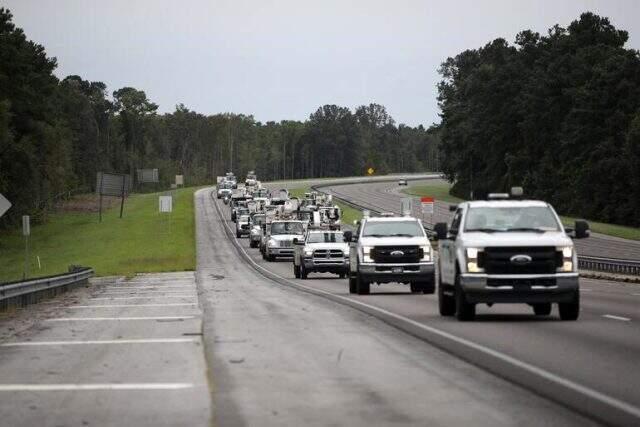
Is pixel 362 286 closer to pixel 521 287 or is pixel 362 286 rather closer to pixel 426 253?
pixel 426 253

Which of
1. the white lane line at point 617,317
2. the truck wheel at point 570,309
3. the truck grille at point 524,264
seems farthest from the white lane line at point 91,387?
the white lane line at point 617,317

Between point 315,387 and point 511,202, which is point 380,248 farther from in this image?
point 315,387

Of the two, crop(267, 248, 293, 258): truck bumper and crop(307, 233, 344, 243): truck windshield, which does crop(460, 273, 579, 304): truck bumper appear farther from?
crop(267, 248, 293, 258): truck bumper

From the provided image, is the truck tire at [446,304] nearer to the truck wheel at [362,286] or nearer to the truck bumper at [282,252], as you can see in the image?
the truck wheel at [362,286]

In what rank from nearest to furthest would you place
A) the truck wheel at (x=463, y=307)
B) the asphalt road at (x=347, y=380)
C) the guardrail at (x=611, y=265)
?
the asphalt road at (x=347, y=380)
the truck wheel at (x=463, y=307)
the guardrail at (x=611, y=265)

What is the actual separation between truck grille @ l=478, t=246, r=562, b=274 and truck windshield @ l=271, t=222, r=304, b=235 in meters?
46.5

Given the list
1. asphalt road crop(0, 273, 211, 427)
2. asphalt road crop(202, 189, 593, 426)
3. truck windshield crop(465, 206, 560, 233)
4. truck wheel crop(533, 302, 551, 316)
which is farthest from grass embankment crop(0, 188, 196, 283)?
asphalt road crop(202, 189, 593, 426)

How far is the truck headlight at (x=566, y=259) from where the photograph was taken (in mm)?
20969

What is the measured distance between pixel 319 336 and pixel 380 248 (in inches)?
591

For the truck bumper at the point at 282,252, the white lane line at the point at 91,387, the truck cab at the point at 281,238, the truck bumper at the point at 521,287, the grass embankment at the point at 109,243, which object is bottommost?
the grass embankment at the point at 109,243

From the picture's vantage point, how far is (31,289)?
31.6 metres

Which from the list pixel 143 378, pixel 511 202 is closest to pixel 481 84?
pixel 511 202

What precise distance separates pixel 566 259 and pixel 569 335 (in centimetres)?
283

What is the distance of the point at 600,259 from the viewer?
56.2 metres
